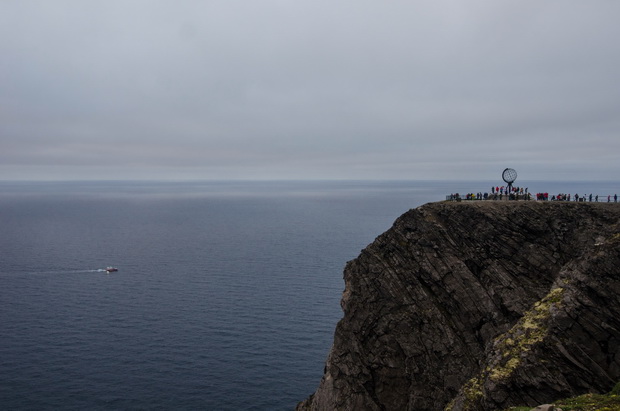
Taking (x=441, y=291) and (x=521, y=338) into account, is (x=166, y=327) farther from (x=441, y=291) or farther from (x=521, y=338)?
(x=521, y=338)

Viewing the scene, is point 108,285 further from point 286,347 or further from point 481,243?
point 481,243

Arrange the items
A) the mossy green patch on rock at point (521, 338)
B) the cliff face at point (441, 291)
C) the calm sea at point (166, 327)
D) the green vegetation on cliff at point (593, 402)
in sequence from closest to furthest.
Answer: the green vegetation on cliff at point (593, 402), the mossy green patch on rock at point (521, 338), the cliff face at point (441, 291), the calm sea at point (166, 327)

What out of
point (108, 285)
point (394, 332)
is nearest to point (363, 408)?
point (394, 332)

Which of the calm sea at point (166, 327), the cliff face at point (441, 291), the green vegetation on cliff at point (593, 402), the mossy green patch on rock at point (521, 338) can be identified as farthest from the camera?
the calm sea at point (166, 327)

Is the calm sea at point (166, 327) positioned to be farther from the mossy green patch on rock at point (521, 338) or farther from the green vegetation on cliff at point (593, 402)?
the green vegetation on cliff at point (593, 402)

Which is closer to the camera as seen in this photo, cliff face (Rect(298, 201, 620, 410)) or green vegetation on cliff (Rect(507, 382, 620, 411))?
green vegetation on cliff (Rect(507, 382, 620, 411))

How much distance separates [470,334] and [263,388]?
32487 mm

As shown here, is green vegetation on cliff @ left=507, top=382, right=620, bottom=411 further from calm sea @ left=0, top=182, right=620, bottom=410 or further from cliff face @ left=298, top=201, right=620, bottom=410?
calm sea @ left=0, top=182, right=620, bottom=410

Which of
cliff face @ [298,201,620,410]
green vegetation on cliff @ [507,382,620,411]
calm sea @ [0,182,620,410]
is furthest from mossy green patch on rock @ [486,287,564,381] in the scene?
calm sea @ [0,182,620,410]

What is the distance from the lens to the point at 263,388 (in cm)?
6019

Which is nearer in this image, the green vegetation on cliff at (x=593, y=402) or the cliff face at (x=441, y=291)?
the green vegetation on cliff at (x=593, y=402)

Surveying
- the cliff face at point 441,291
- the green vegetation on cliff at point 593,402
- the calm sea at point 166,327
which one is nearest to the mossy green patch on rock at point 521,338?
the green vegetation on cliff at point 593,402

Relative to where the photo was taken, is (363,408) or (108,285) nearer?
(363,408)

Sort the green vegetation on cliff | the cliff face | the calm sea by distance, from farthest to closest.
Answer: the calm sea, the cliff face, the green vegetation on cliff
